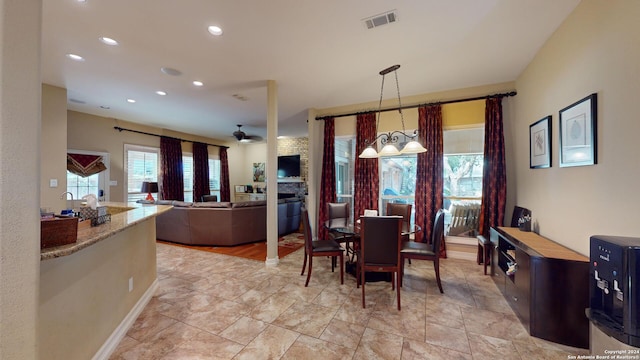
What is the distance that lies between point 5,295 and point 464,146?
5081mm

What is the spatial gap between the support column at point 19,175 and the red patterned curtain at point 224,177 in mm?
7987

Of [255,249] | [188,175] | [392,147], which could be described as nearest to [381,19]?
[392,147]

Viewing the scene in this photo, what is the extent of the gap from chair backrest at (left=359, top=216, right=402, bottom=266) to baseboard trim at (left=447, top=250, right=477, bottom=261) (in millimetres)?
2198

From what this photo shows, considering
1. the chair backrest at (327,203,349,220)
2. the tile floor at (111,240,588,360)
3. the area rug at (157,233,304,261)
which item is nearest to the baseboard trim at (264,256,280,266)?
the tile floor at (111,240,588,360)

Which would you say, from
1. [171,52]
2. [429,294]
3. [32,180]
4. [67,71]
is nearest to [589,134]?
[429,294]

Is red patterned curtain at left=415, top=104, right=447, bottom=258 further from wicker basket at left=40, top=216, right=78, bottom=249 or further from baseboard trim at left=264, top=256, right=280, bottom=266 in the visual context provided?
wicker basket at left=40, top=216, right=78, bottom=249

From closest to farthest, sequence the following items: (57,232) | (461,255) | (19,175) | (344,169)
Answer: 1. (19,175)
2. (57,232)
3. (461,255)
4. (344,169)

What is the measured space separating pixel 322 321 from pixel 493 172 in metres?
3.45

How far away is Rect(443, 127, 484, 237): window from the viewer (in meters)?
4.12

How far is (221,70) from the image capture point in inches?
132

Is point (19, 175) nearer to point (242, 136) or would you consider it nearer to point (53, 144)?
point (53, 144)

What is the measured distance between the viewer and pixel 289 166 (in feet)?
26.2

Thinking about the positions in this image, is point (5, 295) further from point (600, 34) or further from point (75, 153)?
point (75, 153)

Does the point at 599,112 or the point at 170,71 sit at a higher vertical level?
the point at 170,71
